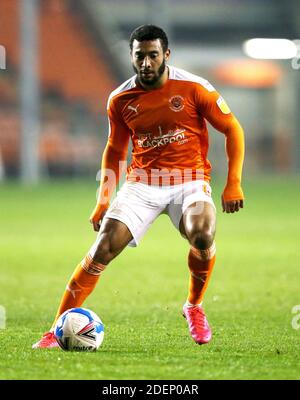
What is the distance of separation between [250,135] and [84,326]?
30.1 m

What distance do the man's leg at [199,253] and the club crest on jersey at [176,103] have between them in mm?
588

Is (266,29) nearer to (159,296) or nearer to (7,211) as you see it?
(7,211)

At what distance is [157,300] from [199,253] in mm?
2243

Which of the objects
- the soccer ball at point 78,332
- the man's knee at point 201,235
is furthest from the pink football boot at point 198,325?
the soccer ball at point 78,332

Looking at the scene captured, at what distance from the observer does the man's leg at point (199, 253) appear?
6105mm

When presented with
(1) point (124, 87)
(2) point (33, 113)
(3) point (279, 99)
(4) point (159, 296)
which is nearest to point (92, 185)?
(2) point (33, 113)

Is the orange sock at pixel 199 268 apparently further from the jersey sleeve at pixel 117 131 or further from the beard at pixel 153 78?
the beard at pixel 153 78

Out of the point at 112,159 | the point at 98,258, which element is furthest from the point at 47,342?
the point at 112,159

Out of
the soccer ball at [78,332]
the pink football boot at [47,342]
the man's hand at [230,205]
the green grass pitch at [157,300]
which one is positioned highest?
the man's hand at [230,205]

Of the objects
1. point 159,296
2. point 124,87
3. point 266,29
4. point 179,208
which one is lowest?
point 159,296

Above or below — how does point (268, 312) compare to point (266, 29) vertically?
below

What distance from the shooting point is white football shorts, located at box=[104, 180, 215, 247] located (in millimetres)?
6242
